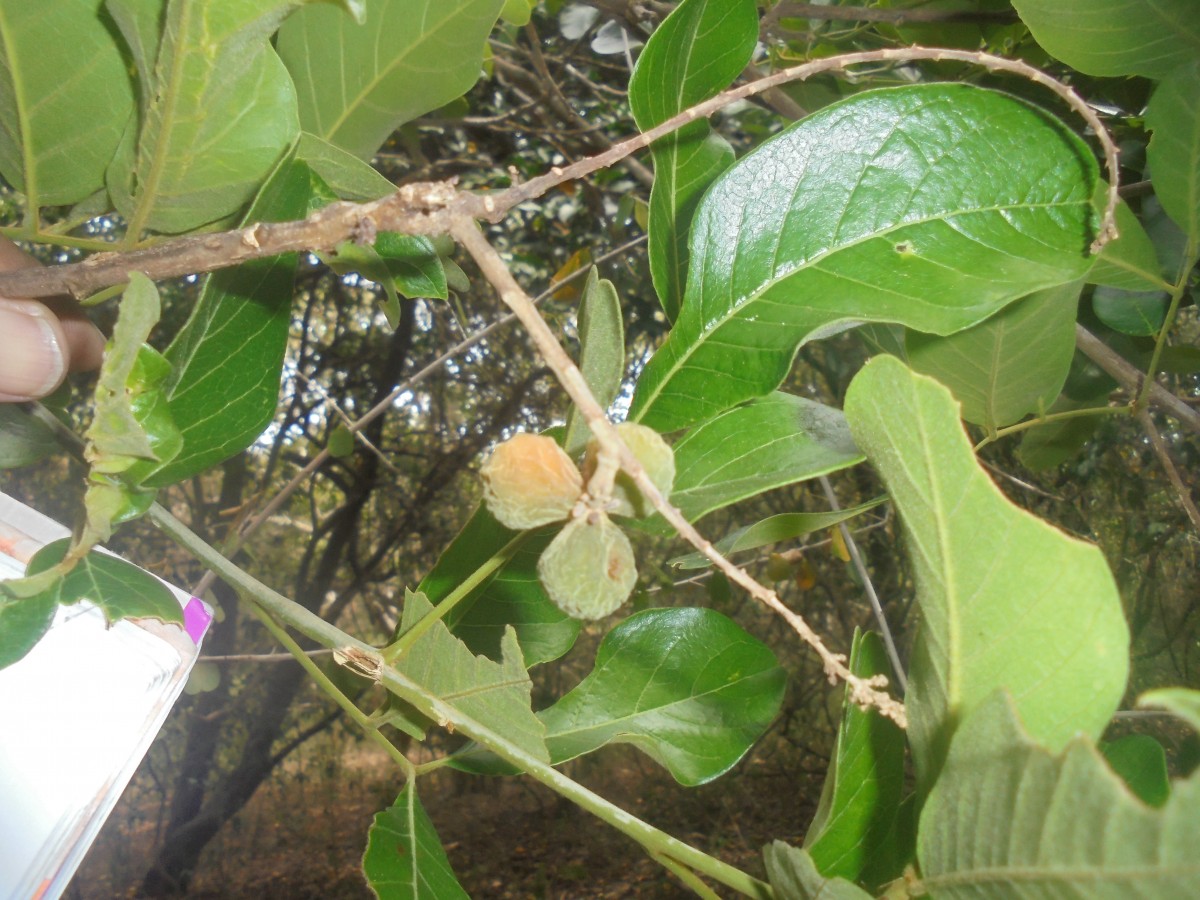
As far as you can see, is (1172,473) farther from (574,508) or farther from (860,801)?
(574,508)

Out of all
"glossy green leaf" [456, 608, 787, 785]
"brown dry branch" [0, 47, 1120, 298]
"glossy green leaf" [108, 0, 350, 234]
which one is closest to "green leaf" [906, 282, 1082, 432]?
"brown dry branch" [0, 47, 1120, 298]

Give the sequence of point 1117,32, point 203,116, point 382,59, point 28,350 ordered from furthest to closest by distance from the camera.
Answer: point 1117,32 < point 382,59 < point 28,350 < point 203,116

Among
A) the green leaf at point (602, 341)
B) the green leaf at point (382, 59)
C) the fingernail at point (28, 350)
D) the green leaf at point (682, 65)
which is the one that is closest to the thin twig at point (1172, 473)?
the green leaf at point (682, 65)

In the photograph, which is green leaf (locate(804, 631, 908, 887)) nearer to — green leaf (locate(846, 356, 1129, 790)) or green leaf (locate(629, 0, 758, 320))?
green leaf (locate(846, 356, 1129, 790))

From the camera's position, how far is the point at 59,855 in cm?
83

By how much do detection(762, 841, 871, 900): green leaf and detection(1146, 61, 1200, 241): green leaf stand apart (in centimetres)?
113

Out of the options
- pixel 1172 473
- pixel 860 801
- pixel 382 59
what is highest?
pixel 382 59

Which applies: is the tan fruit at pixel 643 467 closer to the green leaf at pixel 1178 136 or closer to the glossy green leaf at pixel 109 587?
the glossy green leaf at pixel 109 587

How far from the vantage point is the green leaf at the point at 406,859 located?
96 centimetres

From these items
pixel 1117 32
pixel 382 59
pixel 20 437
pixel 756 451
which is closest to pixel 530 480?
pixel 756 451

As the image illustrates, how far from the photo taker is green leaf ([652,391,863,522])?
0.76 metres

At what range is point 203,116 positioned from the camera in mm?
812

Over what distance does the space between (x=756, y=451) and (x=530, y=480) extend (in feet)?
1.04

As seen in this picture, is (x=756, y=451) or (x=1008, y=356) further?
(x=1008, y=356)
